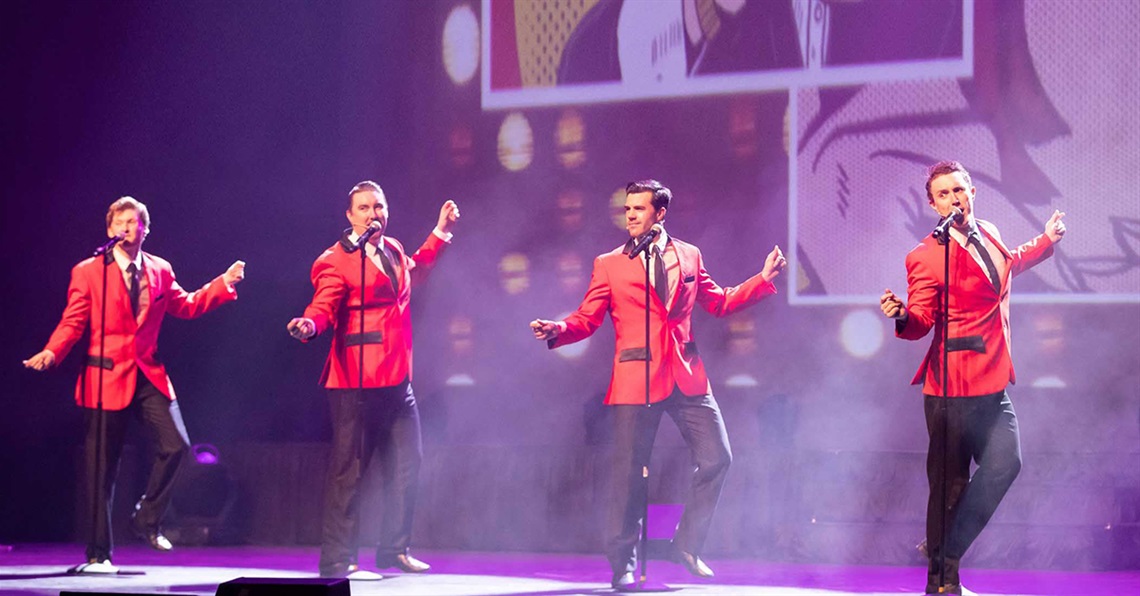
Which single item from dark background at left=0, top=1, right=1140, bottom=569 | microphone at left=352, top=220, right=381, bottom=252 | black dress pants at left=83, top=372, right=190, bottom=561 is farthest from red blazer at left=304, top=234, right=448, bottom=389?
A: dark background at left=0, top=1, right=1140, bottom=569

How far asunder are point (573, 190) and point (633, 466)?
267 centimetres

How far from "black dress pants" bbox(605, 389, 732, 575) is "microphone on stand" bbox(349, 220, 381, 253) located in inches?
50.5

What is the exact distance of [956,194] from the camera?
15.6 ft

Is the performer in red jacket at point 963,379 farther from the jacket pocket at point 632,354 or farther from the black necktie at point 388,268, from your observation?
the black necktie at point 388,268

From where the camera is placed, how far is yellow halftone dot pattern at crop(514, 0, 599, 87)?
7.49 m

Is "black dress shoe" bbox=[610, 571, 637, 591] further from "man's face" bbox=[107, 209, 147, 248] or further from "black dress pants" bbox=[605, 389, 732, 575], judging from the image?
"man's face" bbox=[107, 209, 147, 248]

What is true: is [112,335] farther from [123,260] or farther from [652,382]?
[652,382]

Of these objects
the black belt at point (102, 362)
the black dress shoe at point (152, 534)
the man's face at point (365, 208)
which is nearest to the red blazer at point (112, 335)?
the black belt at point (102, 362)

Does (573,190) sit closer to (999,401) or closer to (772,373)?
(772,373)

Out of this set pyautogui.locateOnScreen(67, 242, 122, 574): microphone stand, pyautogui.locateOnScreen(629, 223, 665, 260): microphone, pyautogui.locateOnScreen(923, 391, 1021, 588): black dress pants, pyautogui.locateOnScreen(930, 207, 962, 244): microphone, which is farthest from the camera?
pyautogui.locateOnScreen(67, 242, 122, 574): microphone stand

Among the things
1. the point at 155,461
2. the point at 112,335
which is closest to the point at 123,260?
the point at 112,335

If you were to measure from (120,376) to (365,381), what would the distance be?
3.80 ft

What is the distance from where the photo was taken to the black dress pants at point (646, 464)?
5.27m

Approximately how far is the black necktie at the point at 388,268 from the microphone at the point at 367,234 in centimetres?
12
